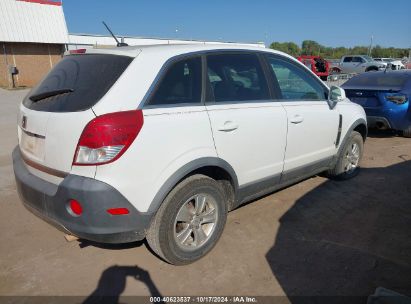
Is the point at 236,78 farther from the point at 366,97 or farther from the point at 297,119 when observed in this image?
the point at 366,97

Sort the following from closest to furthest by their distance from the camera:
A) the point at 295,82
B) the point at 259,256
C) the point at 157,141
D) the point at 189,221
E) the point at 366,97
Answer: the point at 157,141 → the point at 189,221 → the point at 259,256 → the point at 295,82 → the point at 366,97

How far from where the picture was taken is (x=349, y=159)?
5.16m

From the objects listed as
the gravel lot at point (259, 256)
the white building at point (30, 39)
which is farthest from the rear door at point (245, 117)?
the white building at point (30, 39)

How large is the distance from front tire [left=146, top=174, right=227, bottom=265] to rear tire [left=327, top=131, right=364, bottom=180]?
90.1 inches

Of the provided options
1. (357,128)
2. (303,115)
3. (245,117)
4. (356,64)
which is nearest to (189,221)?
(245,117)

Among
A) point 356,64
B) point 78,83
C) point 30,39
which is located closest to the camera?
point 78,83

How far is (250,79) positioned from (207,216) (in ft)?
4.61

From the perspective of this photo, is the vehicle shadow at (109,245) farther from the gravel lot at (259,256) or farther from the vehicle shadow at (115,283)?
the vehicle shadow at (115,283)

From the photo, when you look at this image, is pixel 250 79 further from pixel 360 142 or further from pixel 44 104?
pixel 360 142

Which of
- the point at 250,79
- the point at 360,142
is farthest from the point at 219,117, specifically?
the point at 360,142

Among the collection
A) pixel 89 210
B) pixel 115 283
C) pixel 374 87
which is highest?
pixel 374 87

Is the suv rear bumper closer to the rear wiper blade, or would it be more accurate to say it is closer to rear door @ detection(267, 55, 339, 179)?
the rear wiper blade

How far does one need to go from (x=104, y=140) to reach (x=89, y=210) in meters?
0.51

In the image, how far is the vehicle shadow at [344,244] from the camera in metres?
2.85
